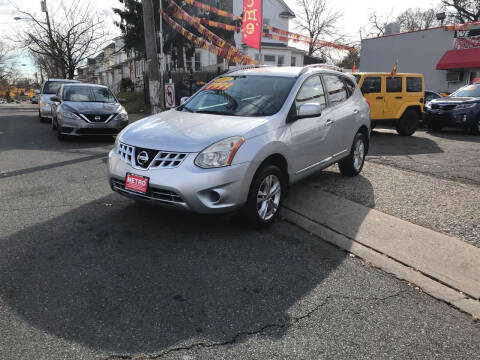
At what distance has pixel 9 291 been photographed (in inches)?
119

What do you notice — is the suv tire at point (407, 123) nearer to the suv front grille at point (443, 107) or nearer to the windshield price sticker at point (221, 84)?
the suv front grille at point (443, 107)

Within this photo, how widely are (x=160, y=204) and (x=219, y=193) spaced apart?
610 millimetres

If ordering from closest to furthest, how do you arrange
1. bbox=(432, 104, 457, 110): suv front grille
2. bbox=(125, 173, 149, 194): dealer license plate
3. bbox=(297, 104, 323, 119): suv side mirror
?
bbox=(125, 173, 149, 194): dealer license plate → bbox=(297, 104, 323, 119): suv side mirror → bbox=(432, 104, 457, 110): suv front grille

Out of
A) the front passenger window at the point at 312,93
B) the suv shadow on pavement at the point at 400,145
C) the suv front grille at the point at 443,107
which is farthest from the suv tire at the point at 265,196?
the suv front grille at the point at 443,107

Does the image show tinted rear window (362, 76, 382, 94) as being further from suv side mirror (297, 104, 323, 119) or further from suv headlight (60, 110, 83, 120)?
suv headlight (60, 110, 83, 120)

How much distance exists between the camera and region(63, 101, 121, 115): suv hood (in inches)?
384

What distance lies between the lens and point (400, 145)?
1025cm

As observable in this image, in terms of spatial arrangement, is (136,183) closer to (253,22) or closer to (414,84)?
(414,84)

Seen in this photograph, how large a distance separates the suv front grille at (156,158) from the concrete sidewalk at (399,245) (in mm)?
1723

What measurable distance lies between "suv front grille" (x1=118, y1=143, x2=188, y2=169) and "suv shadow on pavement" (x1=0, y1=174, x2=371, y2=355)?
0.77 metres

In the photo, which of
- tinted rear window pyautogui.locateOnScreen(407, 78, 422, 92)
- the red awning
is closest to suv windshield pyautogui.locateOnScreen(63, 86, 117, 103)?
tinted rear window pyautogui.locateOnScreen(407, 78, 422, 92)

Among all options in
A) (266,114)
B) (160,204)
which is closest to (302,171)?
(266,114)

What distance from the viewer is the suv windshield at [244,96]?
468cm

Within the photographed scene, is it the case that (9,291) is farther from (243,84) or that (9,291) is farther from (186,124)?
(243,84)
